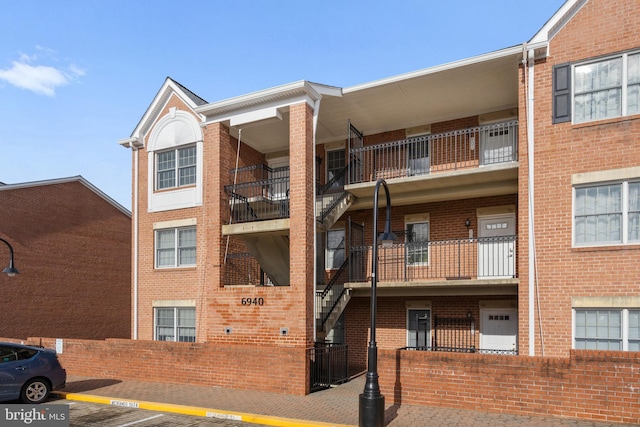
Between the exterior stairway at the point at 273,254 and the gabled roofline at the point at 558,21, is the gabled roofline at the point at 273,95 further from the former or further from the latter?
the gabled roofline at the point at 558,21

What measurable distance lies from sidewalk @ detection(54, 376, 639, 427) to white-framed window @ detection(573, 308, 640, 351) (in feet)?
10.1

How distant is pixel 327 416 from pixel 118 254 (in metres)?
20.1

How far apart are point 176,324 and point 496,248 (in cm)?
1177

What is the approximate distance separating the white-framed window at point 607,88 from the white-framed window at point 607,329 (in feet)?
15.7

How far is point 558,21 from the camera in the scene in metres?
12.2

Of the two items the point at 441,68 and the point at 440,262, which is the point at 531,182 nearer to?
the point at 441,68

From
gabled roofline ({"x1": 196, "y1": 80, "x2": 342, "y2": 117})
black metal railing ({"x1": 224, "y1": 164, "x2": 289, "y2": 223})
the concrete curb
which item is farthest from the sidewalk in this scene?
gabled roofline ({"x1": 196, "y1": 80, "x2": 342, "y2": 117})

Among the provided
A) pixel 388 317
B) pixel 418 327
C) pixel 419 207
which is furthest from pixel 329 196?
pixel 418 327

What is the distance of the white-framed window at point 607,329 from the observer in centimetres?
1109

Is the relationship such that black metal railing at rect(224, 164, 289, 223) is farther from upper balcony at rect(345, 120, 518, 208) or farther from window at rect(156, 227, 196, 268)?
window at rect(156, 227, 196, 268)

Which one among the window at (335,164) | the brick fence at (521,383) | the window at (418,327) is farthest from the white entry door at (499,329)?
the window at (335,164)

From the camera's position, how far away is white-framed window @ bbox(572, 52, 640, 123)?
11.5 metres

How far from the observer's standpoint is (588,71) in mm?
12086

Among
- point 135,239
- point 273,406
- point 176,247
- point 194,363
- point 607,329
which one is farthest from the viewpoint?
point 135,239
